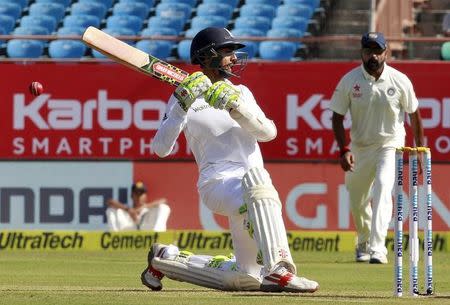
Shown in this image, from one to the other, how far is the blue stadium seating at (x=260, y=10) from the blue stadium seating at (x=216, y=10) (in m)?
0.23

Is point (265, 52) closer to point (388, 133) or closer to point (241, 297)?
point (388, 133)

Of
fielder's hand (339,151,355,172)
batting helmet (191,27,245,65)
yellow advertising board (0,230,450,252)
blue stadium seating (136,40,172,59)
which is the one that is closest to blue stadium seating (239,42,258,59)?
blue stadium seating (136,40,172,59)

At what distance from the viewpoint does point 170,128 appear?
25.0 feet

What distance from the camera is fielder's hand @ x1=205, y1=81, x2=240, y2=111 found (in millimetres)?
7379

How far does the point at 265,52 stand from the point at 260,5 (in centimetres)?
131

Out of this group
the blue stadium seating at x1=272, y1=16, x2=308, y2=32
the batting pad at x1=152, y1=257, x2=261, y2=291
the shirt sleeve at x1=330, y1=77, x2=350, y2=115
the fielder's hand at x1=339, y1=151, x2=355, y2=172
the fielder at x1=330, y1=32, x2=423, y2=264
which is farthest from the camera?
the blue stadium seating at x1=272, y1=16, x2=308, y2=32

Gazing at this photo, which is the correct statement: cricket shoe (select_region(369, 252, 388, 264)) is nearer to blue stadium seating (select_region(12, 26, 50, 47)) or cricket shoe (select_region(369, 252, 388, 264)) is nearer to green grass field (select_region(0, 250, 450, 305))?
green grass field (select_region(0, 250, 450, 305))

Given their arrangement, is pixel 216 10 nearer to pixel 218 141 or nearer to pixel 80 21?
pixel 80 21

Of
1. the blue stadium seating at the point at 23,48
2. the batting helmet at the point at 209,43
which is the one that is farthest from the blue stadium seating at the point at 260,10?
the batting helmet at the point at 209,43

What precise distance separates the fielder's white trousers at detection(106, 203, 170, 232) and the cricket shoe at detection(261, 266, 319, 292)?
7495 millimetres

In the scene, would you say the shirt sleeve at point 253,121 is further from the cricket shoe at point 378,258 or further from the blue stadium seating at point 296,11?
the blue stadium seating at point 296,11

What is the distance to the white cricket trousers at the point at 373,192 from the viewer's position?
11055 mm

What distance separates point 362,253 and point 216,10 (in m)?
6.75

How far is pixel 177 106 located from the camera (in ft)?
24.8
